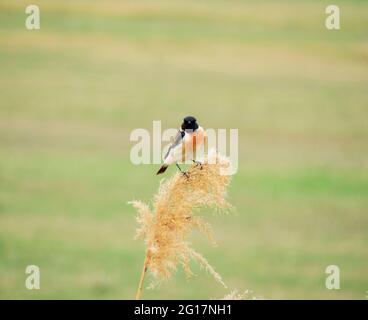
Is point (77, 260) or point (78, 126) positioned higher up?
point (78, 126)

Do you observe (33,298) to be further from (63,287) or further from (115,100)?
(115,100)

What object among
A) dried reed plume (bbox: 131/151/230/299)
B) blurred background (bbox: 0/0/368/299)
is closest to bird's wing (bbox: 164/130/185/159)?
dried reed plume (bbox: 131/151/230/299)

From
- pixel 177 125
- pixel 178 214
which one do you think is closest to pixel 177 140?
pixel 178 214

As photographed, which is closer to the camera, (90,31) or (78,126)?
(78,126)

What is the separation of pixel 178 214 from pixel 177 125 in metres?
18.6

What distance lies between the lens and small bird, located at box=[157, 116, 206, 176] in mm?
7035

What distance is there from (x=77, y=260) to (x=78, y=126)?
9784mm

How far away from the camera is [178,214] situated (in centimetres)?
595

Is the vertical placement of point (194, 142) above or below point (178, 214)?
above

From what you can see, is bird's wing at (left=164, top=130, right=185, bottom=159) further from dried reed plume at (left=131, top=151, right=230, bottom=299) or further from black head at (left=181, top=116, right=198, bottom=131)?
dried reed plume at (left=131, top=151, right=230, bottom=299)

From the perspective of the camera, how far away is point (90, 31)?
3534cm

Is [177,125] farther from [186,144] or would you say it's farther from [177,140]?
[186,144]
